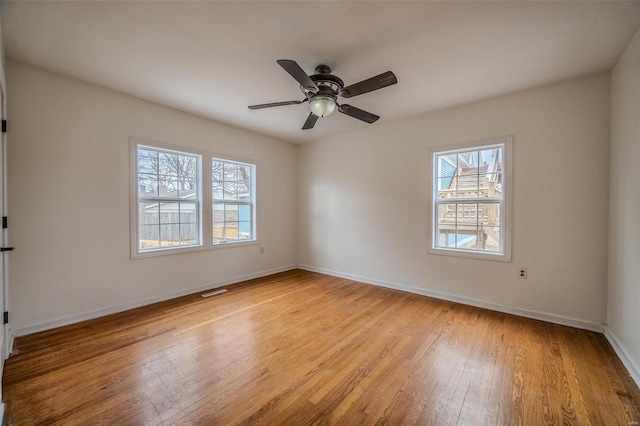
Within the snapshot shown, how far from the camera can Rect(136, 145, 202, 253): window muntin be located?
3.40 metres

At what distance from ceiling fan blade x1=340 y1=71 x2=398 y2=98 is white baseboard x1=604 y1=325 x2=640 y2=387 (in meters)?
2.81

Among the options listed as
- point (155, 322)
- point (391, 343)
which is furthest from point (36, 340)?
point (391, 343)

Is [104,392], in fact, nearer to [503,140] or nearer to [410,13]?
[410,13]

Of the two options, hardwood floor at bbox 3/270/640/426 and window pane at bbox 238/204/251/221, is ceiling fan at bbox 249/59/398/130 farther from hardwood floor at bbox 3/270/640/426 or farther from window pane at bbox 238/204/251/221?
window pane at bbox 238/204/251/221

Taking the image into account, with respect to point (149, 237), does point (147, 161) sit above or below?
above

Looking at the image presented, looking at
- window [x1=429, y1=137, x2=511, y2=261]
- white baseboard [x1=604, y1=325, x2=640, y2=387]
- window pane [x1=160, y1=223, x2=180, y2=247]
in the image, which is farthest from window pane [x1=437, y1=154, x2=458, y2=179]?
window pane [x1=160, y1=223, x2=180, y2=247]

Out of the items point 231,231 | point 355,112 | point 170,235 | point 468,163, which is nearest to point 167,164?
point 170,235

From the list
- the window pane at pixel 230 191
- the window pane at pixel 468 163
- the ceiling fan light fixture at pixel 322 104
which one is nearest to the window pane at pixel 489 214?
the window pane at pixel 468 163

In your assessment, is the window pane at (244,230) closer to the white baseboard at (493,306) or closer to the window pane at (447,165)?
the white baseboard at (493,306)

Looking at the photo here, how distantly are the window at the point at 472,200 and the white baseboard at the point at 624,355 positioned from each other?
1.02 metres

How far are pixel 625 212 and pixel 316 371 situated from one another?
9.66 feet

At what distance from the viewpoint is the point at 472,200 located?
11.2ft

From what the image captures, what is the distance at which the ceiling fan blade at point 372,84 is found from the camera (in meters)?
2.07

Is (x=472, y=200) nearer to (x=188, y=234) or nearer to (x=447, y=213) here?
(x=447, y=213)
